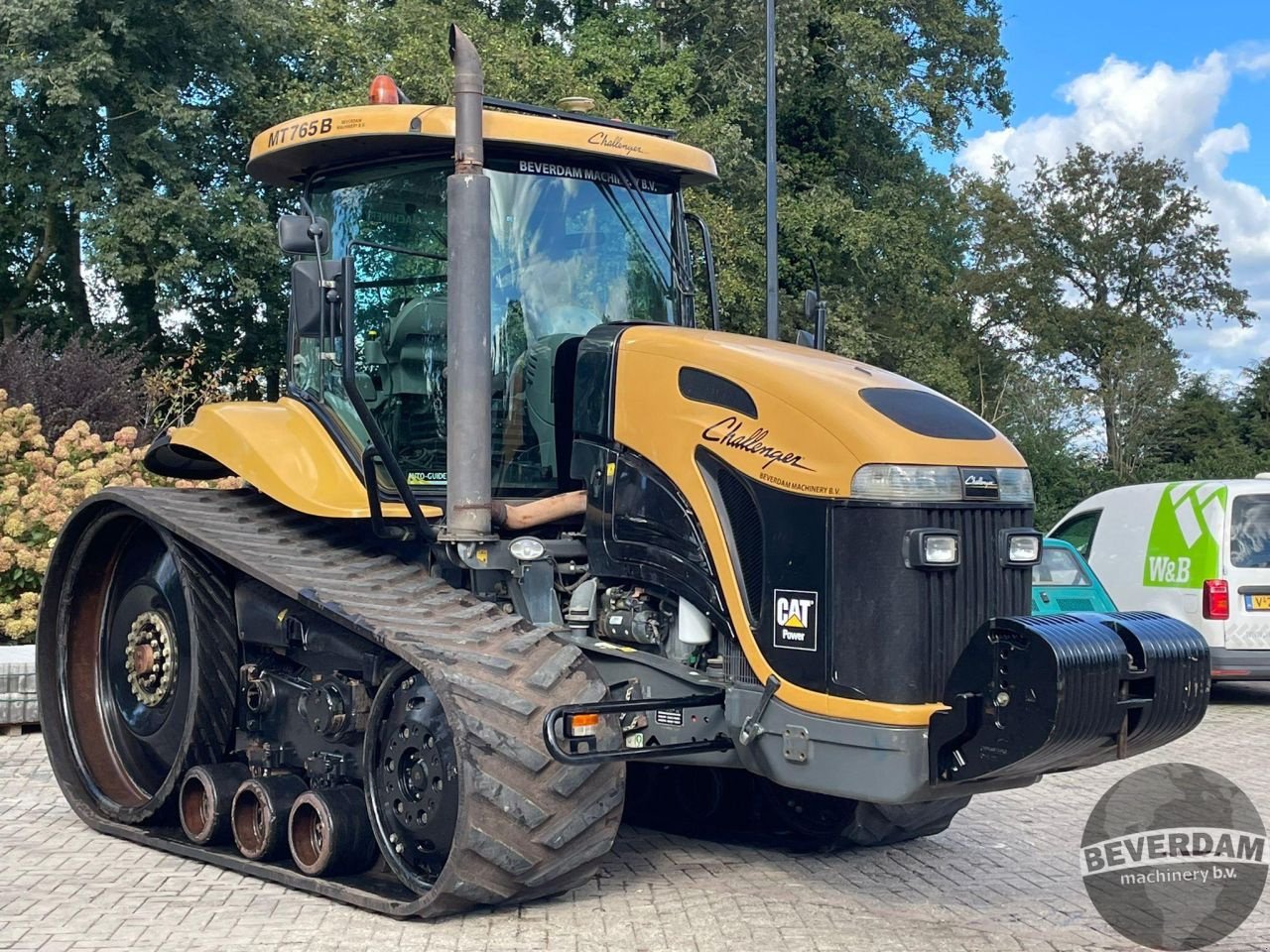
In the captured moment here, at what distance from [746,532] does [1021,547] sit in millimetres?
1038

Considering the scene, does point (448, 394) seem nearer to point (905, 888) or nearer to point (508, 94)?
point (905, 888)

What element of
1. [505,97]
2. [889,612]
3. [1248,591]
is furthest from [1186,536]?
[505,97]

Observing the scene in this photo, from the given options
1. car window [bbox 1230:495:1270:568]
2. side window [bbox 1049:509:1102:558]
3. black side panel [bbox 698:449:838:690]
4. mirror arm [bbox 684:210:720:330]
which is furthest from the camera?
side window [bbox 1049:509:1102:558]

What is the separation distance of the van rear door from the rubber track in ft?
28.8

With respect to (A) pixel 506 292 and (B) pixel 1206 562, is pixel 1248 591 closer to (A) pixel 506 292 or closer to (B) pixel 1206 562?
(B) pixel 1206 562

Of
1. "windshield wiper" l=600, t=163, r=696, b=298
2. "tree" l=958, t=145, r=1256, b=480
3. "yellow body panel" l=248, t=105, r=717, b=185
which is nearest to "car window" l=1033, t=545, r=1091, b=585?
"windshield wiper" l=600, t=163, r=696, b=298

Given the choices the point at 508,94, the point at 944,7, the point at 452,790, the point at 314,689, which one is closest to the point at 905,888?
the point at 452,790

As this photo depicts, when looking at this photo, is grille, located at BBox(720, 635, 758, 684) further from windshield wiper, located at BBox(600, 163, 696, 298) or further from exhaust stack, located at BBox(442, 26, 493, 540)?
windshield wiper, located at BBox(600, 163, 696, 298)

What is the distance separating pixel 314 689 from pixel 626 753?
1.68m

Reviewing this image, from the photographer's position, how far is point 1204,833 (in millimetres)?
7109

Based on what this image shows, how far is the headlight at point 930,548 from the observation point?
5355mm

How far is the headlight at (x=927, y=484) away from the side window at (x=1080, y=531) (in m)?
9.67

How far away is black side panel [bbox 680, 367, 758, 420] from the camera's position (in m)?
5.75

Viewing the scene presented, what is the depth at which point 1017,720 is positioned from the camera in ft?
16.7
